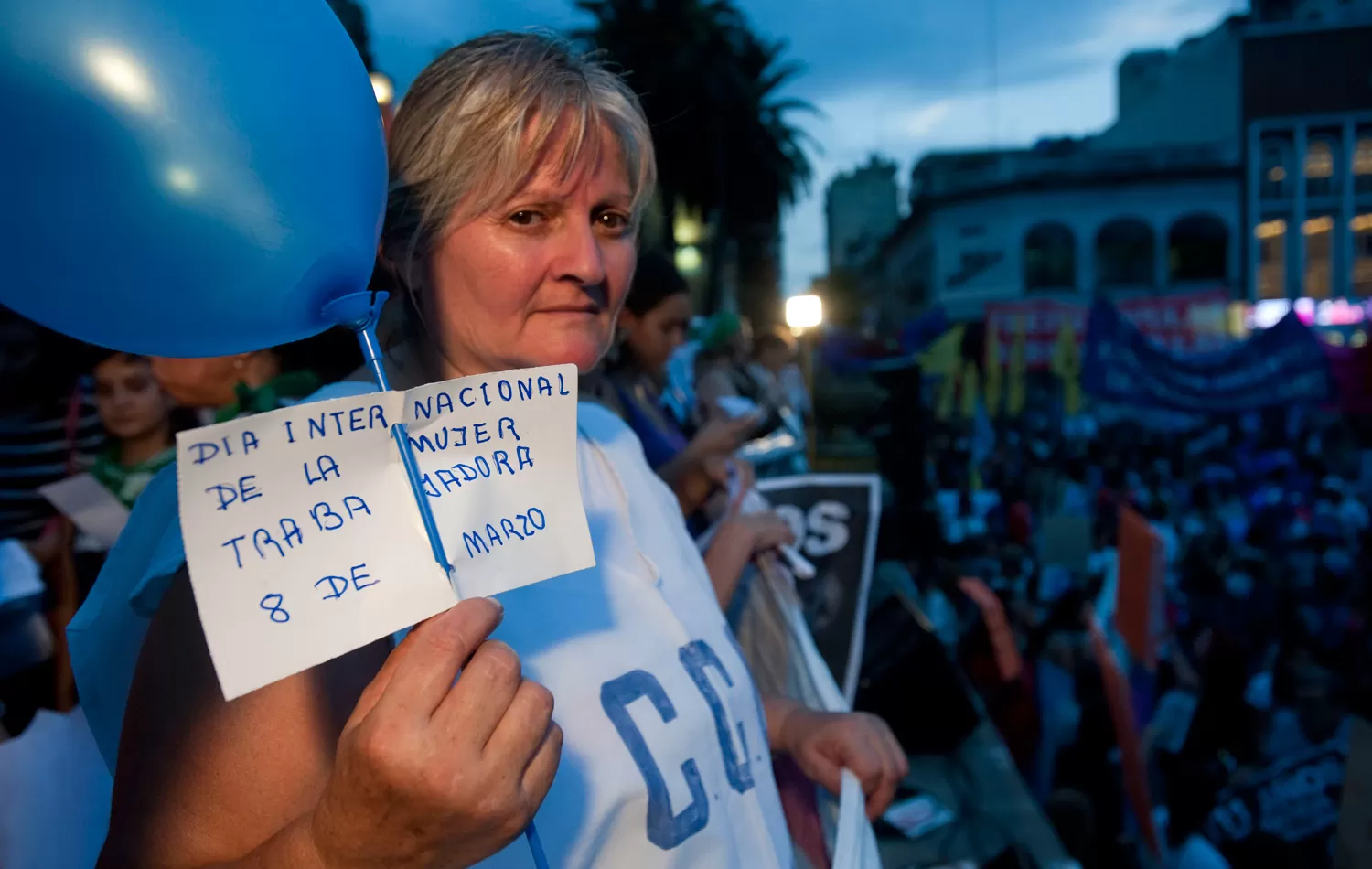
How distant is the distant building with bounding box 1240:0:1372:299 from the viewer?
100ft

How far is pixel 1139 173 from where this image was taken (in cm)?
3052

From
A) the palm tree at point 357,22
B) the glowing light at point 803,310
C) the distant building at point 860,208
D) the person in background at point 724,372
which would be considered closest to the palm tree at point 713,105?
the palm tree at point 357,22

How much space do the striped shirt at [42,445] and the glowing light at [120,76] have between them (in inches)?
109

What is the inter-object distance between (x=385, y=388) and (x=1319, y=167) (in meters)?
39.5

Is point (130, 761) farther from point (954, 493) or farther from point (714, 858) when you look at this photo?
point (954, 493)

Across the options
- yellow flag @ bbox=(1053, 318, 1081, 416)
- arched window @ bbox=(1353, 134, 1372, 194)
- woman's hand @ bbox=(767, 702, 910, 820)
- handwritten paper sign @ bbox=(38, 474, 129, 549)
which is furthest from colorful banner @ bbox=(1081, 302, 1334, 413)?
arched window @ bbox=(1353, 134, 1372, 194)

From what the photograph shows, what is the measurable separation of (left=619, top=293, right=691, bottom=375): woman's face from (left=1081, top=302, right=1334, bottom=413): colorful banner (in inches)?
289

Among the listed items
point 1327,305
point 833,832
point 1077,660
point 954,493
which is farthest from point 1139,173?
point 833,832

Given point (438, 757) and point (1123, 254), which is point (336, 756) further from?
point (1123, 254)

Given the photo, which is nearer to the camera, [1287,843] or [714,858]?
[714,858]

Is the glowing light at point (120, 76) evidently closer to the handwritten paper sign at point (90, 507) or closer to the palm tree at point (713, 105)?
the handwritten paper sign at point (90, 507)

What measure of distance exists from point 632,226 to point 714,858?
889mm

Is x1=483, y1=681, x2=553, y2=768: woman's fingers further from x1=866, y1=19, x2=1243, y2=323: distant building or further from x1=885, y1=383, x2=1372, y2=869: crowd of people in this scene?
x1=866, y1=19, x2=1243, y2=323: distant building

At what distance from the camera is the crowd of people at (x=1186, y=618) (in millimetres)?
4199
